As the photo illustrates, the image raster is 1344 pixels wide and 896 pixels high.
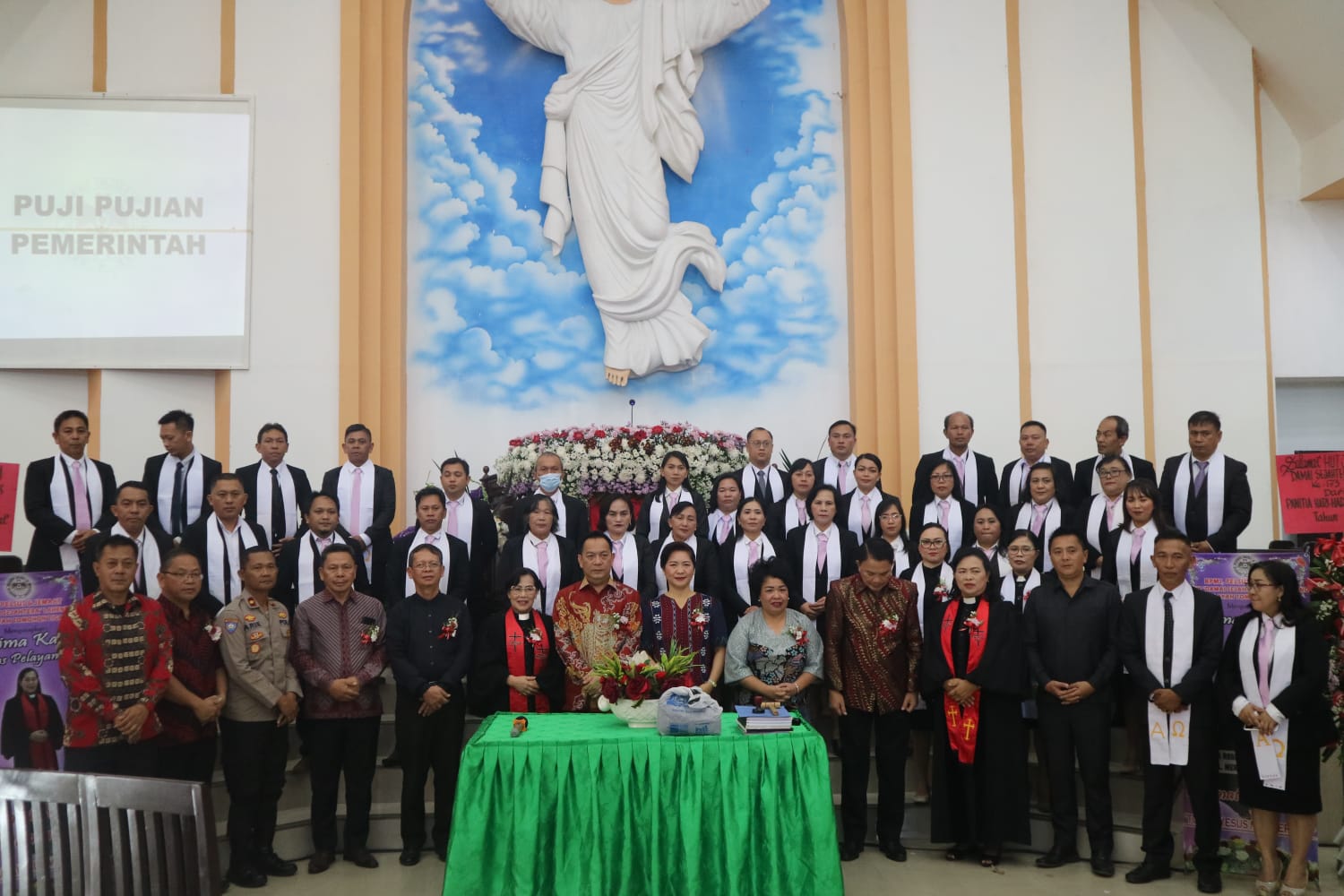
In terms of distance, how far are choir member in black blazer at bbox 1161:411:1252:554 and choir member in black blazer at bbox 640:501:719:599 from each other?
244 centimetres

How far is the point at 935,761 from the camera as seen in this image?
18.6 feet

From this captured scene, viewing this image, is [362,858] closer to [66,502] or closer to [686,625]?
[686,625]

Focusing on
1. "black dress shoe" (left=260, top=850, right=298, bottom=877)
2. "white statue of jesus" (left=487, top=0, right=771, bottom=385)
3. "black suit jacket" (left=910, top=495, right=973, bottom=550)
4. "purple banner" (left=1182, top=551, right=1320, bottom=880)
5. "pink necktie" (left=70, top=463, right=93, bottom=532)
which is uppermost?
"white statue of jesus" (left=487, top=0, right=771, bottom=385)

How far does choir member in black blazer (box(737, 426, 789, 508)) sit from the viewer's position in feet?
23.2

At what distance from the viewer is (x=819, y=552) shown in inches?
249

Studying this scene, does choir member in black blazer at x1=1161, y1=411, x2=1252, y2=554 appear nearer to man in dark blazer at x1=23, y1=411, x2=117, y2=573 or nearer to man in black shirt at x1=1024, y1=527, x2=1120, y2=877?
man in black shirt at x1=1024, y1=527, x2=1120, y2=877

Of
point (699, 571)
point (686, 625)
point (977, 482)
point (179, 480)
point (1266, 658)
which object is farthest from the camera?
point (977, 482)

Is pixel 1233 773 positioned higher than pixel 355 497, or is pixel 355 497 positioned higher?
pixel 355 497

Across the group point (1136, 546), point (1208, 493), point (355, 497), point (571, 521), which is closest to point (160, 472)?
point (355, 497)

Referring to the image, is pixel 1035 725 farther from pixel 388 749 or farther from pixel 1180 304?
pixel 1180 304

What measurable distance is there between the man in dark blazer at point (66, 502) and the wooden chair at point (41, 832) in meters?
3.86

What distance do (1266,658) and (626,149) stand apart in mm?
5575

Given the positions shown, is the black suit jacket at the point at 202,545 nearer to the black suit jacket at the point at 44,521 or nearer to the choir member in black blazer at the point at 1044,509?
the black suit jacket at the point at 44,521

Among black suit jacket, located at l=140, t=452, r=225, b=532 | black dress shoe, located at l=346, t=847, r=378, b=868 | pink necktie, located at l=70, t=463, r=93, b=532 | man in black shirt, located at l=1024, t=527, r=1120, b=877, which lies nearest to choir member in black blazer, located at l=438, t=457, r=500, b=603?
black suit jacket, located at l=140, t=452, r=225, b=532
